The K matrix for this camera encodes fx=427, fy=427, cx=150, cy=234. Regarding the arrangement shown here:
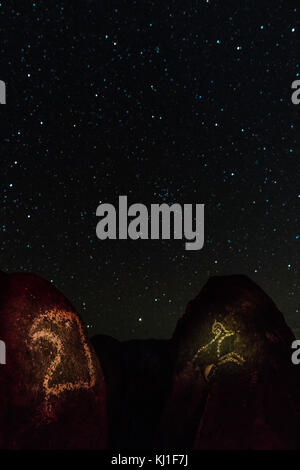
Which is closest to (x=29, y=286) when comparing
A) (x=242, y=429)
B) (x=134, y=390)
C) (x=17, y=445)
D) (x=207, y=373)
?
(x=17, y=445)

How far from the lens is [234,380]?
845 cm

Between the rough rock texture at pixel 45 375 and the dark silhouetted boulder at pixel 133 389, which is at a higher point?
the rough rock texture at pixel 45 375

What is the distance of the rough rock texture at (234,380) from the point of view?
8.23 m

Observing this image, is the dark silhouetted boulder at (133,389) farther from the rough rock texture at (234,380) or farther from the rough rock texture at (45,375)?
the rough rock texture at (45,375)

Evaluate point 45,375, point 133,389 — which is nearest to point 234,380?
point 45,375

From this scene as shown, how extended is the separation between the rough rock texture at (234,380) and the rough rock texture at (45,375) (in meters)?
1.79

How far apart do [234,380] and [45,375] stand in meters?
3.69

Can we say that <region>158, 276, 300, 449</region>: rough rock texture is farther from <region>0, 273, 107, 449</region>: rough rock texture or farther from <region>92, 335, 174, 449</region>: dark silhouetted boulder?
<region>92, 335, 174, 449</region>: dark silhouetted boulder

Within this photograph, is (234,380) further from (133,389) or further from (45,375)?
(133,389)

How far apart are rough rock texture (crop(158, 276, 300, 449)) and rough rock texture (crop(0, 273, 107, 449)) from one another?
1794mm

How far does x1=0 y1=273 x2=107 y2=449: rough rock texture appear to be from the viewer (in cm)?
696

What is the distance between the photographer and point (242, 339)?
347 inches

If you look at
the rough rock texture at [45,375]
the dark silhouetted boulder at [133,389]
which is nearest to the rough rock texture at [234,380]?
the rough rock texture at [45,375]

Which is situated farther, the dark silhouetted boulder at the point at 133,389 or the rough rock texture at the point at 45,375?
the dark silhouetted boulder at the point at 133,389
